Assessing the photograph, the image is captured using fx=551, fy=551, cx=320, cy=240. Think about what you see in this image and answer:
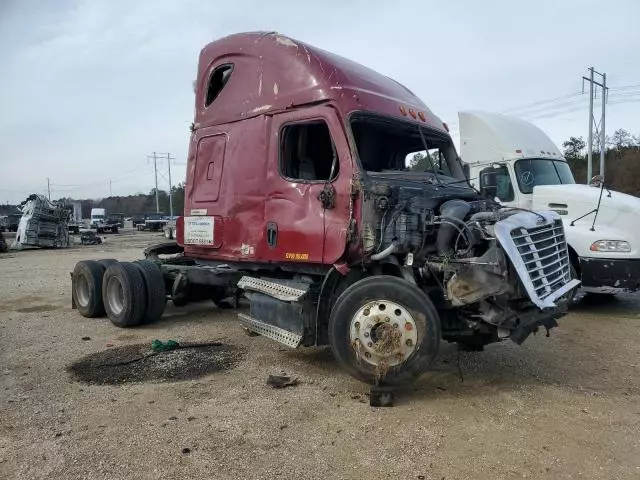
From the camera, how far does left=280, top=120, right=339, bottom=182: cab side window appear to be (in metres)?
5.84

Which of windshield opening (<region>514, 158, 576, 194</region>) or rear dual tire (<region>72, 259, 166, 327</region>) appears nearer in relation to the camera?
rear dual tire (<region>72, 259, 166, 327</region>)

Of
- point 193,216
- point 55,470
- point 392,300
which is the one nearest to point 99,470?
point 55,470

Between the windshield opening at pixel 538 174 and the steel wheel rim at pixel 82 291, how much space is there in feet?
24.6

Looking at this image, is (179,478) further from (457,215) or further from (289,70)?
(289,70)

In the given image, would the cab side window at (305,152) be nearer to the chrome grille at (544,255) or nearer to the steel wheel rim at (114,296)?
the chrome grille at (544,255)

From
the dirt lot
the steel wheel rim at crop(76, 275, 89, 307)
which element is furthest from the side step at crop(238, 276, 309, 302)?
the steel wheel rim at crop(76, 275, 89, 307)

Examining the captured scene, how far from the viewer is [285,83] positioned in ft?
19.8

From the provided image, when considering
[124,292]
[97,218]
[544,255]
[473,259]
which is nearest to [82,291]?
[124,292]

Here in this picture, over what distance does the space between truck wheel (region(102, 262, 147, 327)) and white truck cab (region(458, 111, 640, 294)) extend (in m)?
4.72

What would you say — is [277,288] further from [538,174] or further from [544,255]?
[538,174]

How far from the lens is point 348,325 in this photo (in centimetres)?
486

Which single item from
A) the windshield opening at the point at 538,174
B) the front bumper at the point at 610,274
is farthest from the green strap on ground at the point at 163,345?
the windshield opening at the point at 538,174

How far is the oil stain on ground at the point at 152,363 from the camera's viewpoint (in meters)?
5.57

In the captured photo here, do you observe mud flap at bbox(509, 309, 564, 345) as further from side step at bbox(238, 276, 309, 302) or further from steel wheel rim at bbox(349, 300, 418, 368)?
side step at bbox(238, 276, 309, 302)
